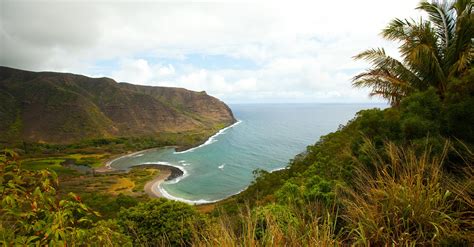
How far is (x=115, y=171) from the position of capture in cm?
5772

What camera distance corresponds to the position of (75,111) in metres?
93.1

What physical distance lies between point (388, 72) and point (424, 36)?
113 centimetres

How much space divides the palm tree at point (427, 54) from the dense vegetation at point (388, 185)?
0.08 feet

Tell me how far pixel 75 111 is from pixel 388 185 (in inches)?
4213

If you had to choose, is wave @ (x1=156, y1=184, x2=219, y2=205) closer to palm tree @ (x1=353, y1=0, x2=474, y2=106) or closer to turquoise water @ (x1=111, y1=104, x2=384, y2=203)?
turquoise water @ (x1=111, y1=104, x2=384, y2=203)

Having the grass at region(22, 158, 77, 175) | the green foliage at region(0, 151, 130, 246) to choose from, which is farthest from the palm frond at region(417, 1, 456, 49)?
the grass at region(22, 158, 77, 175)

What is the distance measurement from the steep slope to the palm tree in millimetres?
92881

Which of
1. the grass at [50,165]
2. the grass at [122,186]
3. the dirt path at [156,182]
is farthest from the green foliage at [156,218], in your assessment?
the grass at [50,165]

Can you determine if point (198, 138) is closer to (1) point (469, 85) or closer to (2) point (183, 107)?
(2) point (183, 107)

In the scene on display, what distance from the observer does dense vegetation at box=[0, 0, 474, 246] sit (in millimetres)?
2006

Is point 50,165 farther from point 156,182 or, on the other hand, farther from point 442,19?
point 442,19

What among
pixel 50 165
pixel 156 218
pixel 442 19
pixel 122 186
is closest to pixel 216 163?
pixel 122 186

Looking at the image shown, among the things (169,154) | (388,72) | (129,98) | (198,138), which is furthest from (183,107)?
(388,72)

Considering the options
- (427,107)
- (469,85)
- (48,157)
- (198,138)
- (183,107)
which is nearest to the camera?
(469,85)
